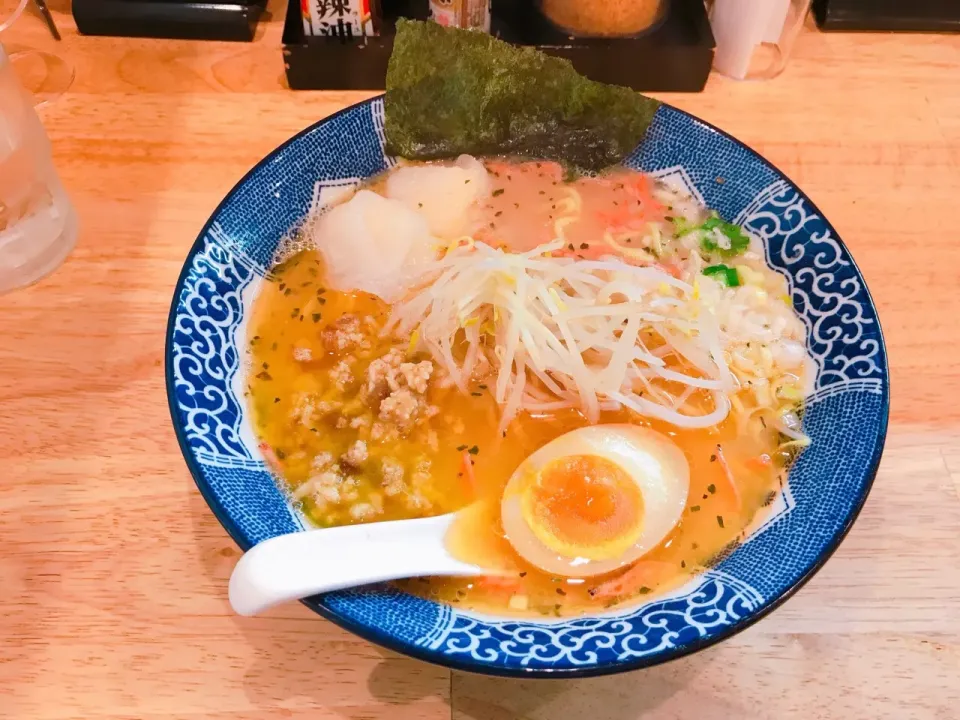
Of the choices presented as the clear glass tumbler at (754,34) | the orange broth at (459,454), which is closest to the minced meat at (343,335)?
the orange broth at (459,454)

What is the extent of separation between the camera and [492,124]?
1.54 meters

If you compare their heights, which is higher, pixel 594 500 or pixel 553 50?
pixel 553 50

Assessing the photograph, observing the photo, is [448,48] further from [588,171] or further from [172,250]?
[172,250]

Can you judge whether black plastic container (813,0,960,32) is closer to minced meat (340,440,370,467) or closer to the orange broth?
the orange broth

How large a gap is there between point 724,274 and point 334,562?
0.85 metres

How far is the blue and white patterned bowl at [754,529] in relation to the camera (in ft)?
2.81

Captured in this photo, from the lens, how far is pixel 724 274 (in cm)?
134

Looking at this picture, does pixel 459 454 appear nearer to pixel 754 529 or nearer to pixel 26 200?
pixel 754 529

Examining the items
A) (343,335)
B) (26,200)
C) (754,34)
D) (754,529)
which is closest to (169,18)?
(26,200)

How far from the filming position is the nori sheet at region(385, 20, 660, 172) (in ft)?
4.85

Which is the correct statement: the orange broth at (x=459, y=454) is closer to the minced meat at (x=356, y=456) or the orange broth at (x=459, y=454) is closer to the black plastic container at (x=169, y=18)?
the minced meat at (x=356, y=456)

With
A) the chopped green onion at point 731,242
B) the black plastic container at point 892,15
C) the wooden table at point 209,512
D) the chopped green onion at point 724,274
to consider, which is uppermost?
the black plastic container at point 892,15

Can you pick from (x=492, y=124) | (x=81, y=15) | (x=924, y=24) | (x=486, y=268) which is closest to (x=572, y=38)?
(x=492, y=124)

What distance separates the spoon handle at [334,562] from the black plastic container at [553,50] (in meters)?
1.18
